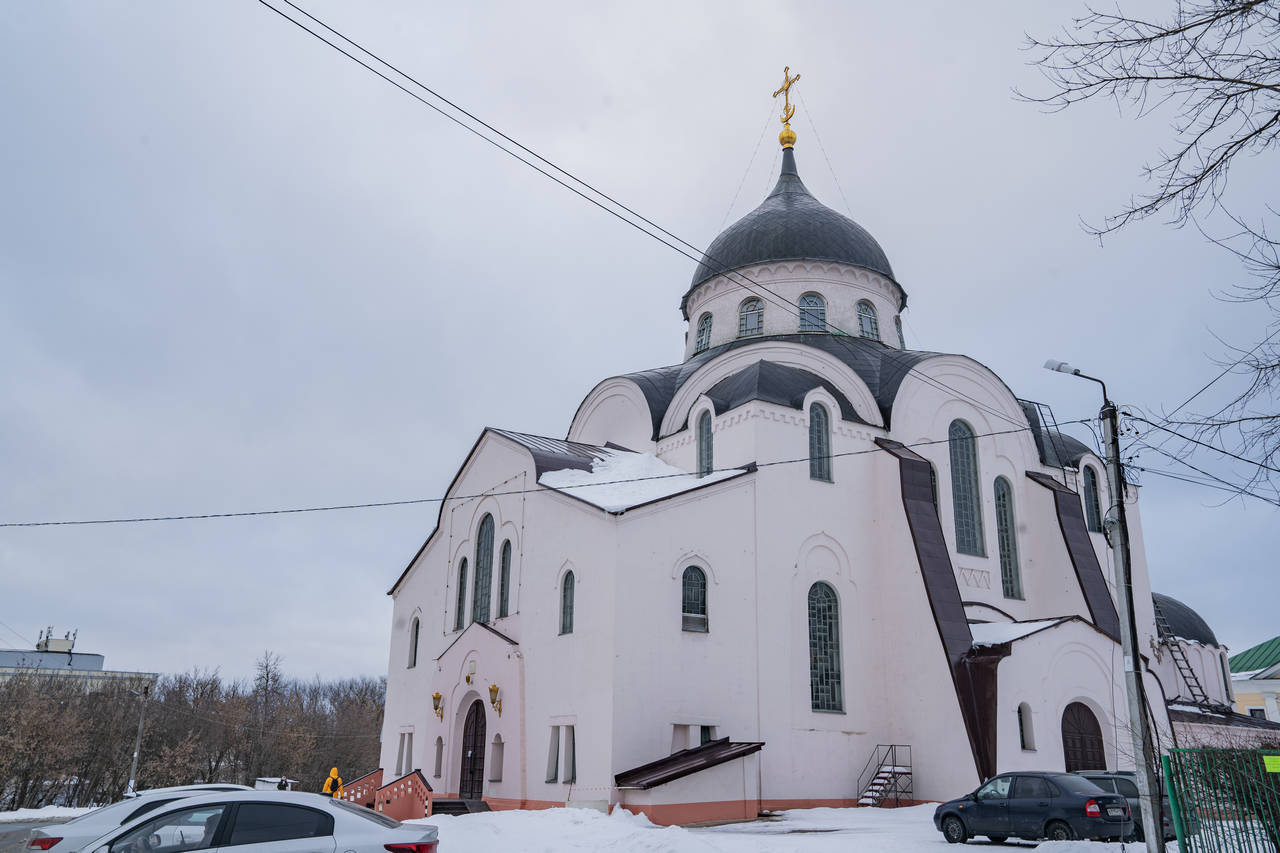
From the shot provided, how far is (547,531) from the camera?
70.8 ft

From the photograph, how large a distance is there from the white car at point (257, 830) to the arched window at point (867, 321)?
23.1 m

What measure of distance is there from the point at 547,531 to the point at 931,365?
11010mm

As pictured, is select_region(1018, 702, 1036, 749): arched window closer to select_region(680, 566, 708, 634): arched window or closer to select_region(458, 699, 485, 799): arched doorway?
select_region(680, 566, 708, 634): arched window

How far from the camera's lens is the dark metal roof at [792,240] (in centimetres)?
2925

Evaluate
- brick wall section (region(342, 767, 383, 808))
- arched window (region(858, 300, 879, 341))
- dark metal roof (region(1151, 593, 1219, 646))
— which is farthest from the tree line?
dark metal roof (region(1151, 593, 1219, 646))

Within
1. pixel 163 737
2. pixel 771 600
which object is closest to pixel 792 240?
pixel 771 600

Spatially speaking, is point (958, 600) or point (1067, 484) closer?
point (958, 600)

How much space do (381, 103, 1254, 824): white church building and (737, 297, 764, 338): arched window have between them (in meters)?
0.75

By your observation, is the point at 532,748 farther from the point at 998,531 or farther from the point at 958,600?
the point at 998,531

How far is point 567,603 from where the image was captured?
805 inches

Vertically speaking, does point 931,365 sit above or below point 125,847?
above

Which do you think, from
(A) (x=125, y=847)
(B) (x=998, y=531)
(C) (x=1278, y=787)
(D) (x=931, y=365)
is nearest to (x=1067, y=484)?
(B) (x=998, y=531)

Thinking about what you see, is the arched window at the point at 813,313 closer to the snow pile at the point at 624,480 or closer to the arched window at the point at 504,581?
the snow pile at the point at 624,480

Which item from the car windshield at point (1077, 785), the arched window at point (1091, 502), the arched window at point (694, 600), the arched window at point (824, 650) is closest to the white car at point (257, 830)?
the car windshield at point (1077, 785)
